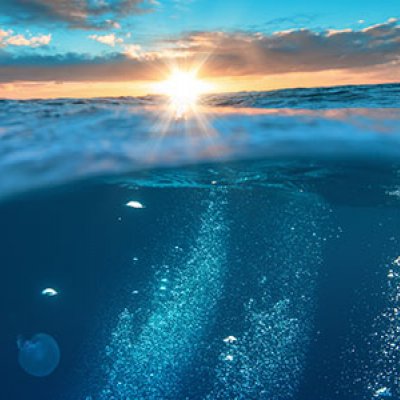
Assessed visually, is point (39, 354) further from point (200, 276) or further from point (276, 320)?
point (276, 320)

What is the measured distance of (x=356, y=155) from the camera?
18.8 feet

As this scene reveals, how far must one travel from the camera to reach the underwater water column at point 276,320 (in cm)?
186

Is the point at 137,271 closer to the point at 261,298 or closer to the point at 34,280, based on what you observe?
the point at 34,280

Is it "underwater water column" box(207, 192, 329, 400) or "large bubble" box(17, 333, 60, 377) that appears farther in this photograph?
"large bubble" box(17, 333, 60, 377)

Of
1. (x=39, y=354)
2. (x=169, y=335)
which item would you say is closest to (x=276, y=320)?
(x=169, y=335)

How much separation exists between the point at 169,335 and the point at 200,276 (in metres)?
0.66

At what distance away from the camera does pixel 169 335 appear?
7.31 ft

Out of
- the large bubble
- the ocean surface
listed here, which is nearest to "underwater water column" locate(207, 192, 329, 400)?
the ocean surface

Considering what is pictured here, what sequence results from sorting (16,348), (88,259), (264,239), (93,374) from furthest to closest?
(264,239) → (88,259) → (16,348) → (93,374)

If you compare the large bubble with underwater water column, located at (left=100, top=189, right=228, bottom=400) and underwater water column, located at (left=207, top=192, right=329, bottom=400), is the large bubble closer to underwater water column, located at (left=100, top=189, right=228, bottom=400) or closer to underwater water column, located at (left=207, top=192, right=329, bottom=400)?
underwater water column, located at (left=100, top=189, right=228, bottom=400)

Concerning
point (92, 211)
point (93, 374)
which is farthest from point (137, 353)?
point (92, 211)

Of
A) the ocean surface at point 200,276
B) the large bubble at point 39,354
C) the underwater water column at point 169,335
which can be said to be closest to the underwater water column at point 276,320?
the ocean surface at point 200,276

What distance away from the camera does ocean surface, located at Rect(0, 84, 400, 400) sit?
1.93 metres

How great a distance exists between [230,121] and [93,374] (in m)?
7.93
